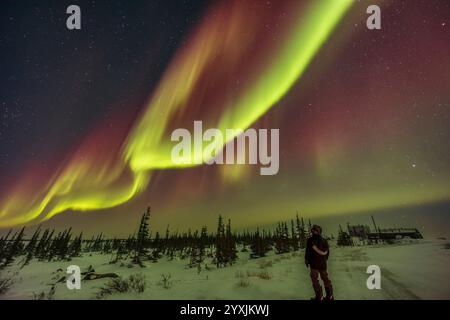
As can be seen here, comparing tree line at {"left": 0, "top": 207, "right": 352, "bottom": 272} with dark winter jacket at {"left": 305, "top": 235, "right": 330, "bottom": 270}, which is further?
tree line at {"left": 0, "top": 207, "right": 352, "bottom": 272}

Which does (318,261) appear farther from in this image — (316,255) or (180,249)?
(180,249)

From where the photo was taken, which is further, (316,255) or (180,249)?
(180,249)

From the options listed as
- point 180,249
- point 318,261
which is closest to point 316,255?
point 318,261

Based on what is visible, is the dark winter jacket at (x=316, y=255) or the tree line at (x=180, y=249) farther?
the tree line at (x=180, y=249)

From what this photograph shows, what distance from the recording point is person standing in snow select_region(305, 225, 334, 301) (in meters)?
7.07

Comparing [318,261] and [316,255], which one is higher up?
[316,255]

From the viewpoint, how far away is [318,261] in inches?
281

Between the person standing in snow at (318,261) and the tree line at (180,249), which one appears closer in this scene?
the person standing in snow at (318,261)

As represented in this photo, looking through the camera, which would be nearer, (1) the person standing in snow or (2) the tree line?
(1) the person standing in snow

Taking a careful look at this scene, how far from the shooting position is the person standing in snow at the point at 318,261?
7070 millimetres

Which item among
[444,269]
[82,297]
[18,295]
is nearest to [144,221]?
[18,295]
